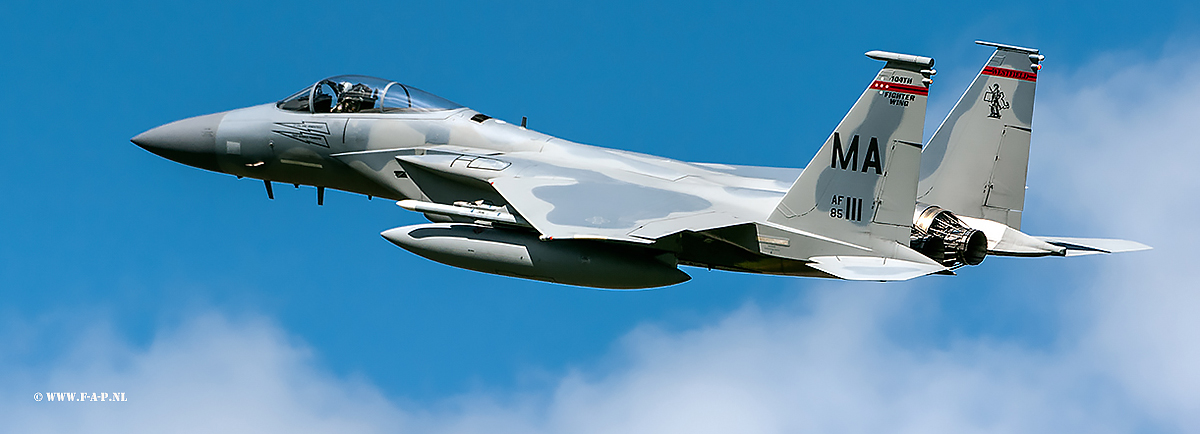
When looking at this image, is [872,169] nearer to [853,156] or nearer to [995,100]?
[853,156]

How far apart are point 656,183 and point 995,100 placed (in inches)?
187

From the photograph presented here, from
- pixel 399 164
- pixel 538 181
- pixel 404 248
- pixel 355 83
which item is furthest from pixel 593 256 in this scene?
pixel 355 83

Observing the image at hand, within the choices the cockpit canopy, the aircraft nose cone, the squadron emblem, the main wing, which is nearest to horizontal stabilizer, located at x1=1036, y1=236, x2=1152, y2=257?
the squadron emblem

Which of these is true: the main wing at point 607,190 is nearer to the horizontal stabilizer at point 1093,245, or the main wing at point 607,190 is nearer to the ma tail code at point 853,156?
the ma tail code at point 853,156

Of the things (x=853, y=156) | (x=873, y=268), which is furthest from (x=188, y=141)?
(x=873, y=268)

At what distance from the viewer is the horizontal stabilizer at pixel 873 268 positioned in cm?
1367

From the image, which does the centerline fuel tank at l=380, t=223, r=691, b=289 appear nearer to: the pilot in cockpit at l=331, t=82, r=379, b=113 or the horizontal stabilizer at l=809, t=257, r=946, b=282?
the horizontal stabilizer at l=809, t=257, r=946, b=282

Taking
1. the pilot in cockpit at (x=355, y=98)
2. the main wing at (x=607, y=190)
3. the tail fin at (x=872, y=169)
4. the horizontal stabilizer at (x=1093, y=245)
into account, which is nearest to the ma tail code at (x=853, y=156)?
the tail fin at (x=872, y=169)

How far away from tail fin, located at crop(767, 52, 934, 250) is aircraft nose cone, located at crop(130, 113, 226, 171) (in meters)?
8.13

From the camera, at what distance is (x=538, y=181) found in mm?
16047

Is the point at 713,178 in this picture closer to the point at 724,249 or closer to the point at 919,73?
the point at 724,249

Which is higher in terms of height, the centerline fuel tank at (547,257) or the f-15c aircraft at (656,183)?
the f-15c aircraft at (656,183)

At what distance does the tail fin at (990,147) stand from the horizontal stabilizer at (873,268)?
340cm

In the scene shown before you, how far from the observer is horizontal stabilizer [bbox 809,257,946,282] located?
13672 millimetres
